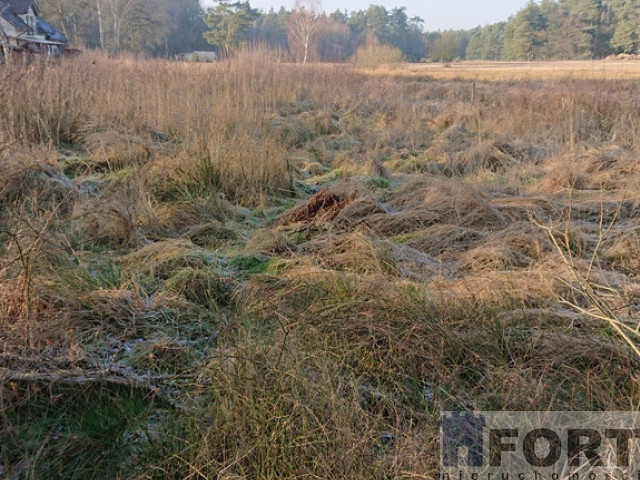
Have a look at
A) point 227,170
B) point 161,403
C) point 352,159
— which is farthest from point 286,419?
point 352,159

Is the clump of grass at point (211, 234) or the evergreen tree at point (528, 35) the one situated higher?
the evergreen tree at point (528, 35)

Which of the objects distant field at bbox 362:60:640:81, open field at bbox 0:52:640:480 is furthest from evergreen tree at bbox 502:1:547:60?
open field at bbox 0:52:640:480

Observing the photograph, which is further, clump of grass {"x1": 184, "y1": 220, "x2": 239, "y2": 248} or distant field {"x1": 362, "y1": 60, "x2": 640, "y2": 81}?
distant field {"x1": 362, "y1": 60, "x2": 640, "y2": 81}

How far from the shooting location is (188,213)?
13.6 feet

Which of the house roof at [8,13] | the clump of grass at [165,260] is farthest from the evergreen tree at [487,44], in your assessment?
the clump of grass at [165,260]

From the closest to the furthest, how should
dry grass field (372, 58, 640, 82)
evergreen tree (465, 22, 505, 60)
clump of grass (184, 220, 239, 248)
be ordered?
clump of grass (184, 220, 239, 248) < dry grass field (372, 58, 640, 82) < evergreen tree (465, 22, 505, 60)

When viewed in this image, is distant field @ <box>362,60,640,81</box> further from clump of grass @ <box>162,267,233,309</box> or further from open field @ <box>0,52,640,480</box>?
clump of grass @ <box>162,267,233,309</box>

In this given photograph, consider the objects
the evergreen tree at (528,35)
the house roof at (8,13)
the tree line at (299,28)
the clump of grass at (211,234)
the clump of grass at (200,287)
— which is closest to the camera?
the clump of grass at (200,287)

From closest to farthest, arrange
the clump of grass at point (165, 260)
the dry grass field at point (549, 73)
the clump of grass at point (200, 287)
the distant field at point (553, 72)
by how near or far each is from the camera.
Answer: the clump of grass at point (200, 287) < the clump of grass at point (165, 260) < the dry grass field at point (549, 73) < the distant field at point (553, 72)

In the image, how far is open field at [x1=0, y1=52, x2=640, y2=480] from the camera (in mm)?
1551

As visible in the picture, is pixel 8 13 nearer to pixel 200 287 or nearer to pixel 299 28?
pixel 200 287

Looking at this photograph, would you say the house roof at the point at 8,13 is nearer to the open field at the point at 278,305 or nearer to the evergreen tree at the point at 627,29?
the open field at the point at 278,305

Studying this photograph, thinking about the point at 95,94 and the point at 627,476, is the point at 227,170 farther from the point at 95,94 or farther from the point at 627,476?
the point at 627,476

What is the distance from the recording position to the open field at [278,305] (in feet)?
5.09
